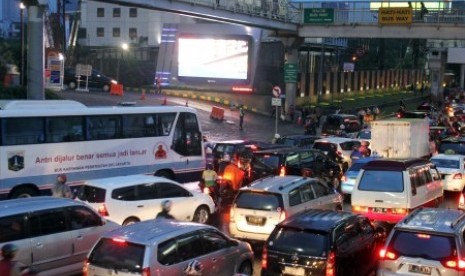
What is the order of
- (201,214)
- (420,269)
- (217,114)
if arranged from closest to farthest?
(420,269)
(201,214)
(217,114)

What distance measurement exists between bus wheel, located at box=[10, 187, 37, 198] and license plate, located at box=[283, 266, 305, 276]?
9273mm

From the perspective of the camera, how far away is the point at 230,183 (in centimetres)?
1945

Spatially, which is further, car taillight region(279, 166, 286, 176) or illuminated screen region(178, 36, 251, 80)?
illuminated screen region(178, 36, 251, 80)

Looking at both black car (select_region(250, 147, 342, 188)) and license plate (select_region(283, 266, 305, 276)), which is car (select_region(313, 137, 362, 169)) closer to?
black car (select_region(250, 147, 342, 188))

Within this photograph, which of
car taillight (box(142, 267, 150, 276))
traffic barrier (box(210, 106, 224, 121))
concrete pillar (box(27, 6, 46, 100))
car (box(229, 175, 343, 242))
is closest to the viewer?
car taillight (box(142, 267, 150, 276))

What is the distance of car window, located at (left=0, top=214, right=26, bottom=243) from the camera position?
1033cm

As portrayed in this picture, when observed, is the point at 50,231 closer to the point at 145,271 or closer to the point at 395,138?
the point at 145,271

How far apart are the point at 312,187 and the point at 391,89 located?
274ft

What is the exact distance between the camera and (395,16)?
152ft

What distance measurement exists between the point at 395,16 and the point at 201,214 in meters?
34.0

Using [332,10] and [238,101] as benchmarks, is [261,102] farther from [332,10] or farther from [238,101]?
[332,10]

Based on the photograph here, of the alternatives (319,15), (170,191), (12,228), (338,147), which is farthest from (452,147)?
(319,15)

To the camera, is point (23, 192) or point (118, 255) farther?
point (23, 192)

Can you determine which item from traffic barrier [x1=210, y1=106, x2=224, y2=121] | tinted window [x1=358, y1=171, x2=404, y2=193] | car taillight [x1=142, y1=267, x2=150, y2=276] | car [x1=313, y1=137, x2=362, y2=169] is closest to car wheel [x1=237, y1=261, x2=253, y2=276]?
car taillight [x1=142, y1=267, x2=150, y2=276]
